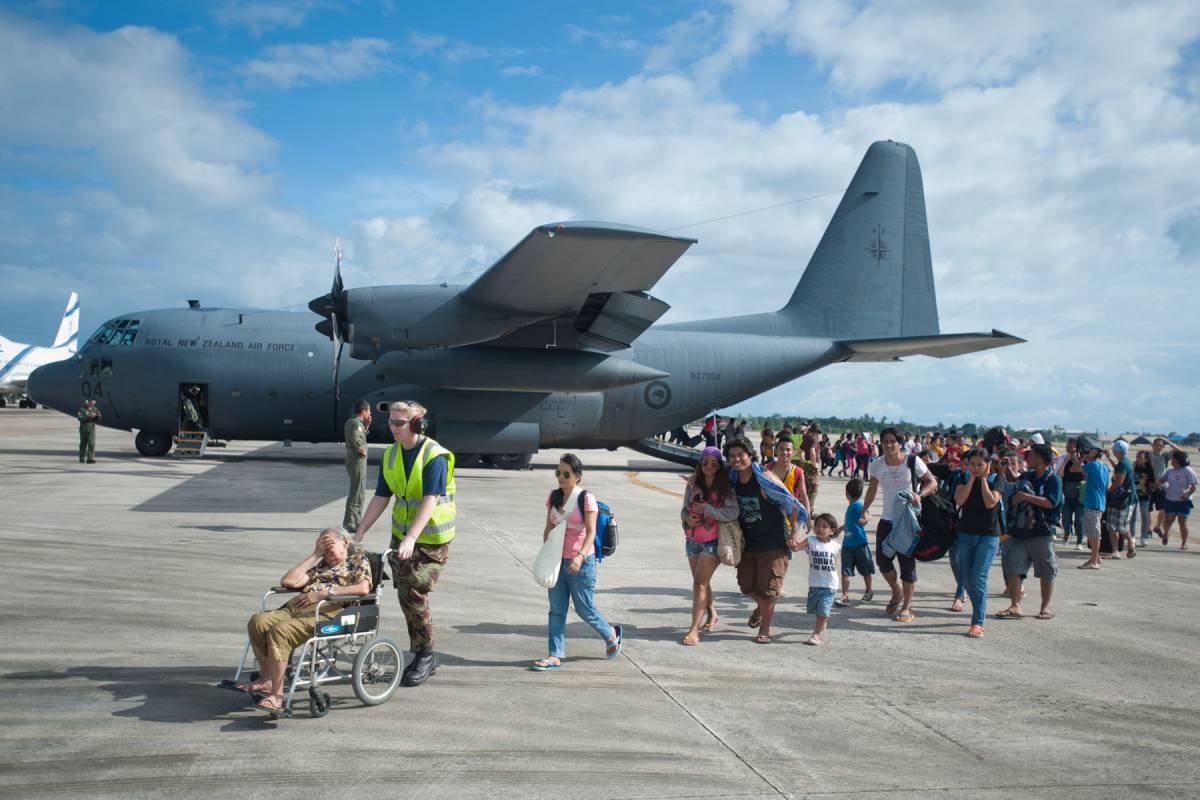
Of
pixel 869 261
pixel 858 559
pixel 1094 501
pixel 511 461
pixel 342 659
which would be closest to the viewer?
pixel 342 659

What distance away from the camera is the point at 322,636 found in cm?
500

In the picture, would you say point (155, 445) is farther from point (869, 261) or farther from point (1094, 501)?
point (1094, 501)

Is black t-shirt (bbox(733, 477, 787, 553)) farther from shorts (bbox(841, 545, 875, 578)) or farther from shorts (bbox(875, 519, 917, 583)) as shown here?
shorts (bbox(841, 545, 875, 578))

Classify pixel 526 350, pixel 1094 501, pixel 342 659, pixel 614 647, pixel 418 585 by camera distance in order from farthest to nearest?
pixel 526 350
pixel 1094 501
pixel 614 647
pixel 418 585
pixel 342 659

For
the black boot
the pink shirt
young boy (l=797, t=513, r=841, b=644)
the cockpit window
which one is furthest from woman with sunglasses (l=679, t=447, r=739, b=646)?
the cockpit window

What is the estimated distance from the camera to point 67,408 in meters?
21.2

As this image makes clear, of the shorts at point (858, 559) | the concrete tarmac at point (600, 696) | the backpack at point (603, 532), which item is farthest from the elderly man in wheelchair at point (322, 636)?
the shorts at point (858, 559)

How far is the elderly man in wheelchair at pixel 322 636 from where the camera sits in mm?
4863

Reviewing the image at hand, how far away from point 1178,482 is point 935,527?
28.3 feet

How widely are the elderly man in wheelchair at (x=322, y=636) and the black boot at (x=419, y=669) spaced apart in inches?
10.7

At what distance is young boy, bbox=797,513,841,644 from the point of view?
737cm

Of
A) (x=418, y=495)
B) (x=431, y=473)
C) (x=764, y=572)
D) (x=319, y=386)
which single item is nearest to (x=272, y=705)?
(x=418, y=495)

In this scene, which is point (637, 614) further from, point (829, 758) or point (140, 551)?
point (140, 551)

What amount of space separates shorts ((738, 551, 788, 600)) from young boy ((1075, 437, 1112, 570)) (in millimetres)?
6918
